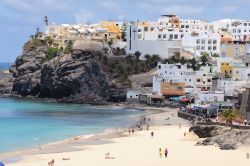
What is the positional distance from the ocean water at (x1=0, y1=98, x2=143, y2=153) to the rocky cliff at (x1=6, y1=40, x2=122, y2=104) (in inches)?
208

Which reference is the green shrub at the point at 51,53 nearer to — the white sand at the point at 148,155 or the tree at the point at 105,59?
the tree at the point at 105,59

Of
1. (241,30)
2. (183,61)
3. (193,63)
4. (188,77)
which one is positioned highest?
(241,30)

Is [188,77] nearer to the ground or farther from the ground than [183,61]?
nearer to the ground

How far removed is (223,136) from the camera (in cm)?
4094

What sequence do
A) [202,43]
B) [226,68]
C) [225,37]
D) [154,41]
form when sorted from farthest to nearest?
[225,37] → [154,41] → [202,43] → [226,68]

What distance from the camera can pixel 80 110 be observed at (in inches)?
3113

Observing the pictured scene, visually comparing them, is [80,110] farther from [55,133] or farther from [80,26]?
[80,26]

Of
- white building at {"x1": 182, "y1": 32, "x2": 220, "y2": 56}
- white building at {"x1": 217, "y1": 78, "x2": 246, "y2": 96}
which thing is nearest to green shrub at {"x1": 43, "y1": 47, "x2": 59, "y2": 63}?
white building at {"x1": 182, "y1": 32, "x2": 220, "y2": 56}

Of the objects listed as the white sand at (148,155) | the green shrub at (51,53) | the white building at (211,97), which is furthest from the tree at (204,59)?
the white sand at (148,155)

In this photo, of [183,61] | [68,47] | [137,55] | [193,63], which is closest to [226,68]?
[193,63]

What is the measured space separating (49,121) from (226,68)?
1120 inches

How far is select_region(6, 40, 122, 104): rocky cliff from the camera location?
9225 cm

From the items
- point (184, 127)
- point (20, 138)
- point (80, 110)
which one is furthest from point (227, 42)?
point (20, 138)

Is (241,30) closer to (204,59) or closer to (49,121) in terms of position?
(204,59)
